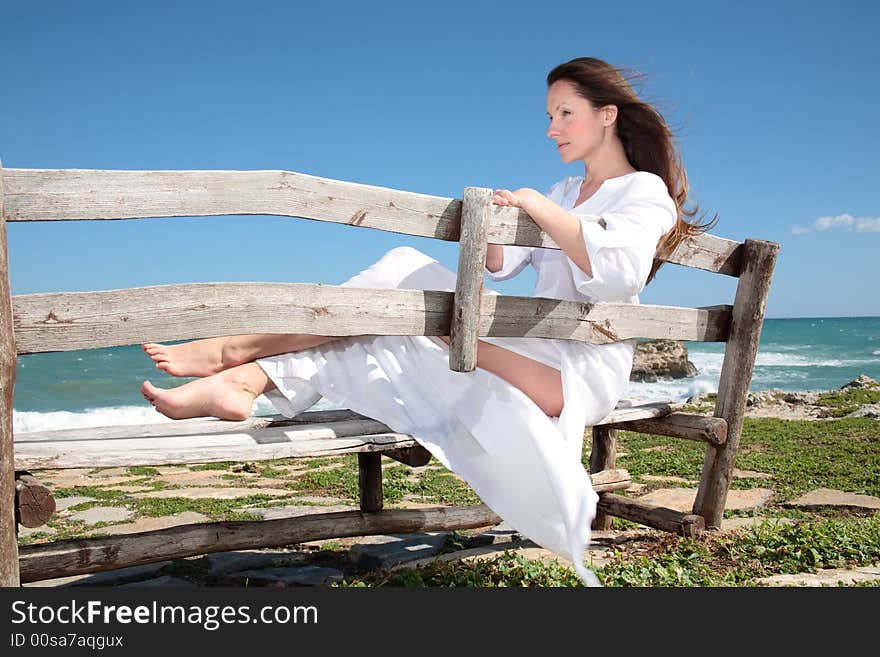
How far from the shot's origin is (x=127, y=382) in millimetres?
27266

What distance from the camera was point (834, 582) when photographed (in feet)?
12.8

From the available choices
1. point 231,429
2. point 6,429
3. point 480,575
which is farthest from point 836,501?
point 6,429

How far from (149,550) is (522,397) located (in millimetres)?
1860

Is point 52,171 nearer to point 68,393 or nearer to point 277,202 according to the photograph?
Answer: point 277,202

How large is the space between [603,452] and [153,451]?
339 centimetres

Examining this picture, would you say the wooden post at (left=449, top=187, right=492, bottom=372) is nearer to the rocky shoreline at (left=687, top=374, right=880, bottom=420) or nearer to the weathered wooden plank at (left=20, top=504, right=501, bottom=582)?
the weathered wooden plank at (left=20, top=504, right=501, bottom=582)

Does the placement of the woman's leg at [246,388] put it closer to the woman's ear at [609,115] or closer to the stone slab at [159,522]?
the woman's ear at [609,115]

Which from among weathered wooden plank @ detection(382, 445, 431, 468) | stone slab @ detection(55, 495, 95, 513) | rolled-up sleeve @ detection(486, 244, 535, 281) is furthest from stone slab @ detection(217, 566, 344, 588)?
stone slab @ detection(55, 495, 95, 513)

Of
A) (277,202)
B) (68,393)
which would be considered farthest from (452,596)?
(68,393)

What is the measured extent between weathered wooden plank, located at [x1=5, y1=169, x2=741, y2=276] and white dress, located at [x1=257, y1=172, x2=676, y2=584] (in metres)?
0.39

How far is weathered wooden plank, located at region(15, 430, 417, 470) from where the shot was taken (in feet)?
9.84

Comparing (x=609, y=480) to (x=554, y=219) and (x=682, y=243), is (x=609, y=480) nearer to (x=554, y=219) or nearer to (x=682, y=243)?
(x=682, y=243)

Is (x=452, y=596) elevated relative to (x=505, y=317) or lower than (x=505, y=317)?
lower

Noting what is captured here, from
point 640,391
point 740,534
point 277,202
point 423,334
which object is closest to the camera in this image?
point 277,202
